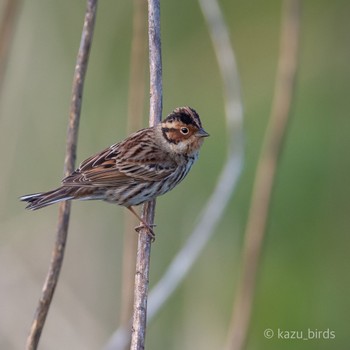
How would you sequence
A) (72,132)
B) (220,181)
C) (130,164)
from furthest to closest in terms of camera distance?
(130,164) → (220,181) → (72,132)

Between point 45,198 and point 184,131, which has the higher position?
point 184,131

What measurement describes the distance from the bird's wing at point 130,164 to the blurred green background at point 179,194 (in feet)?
3.29

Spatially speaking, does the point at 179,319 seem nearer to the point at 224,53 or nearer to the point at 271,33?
the point at 224,53

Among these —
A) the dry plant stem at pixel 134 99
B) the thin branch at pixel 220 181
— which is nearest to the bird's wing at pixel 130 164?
the dry plant stem at pixel 134 99

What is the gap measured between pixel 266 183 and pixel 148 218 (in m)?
0.61

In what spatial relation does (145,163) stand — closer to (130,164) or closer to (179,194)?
(130,164)

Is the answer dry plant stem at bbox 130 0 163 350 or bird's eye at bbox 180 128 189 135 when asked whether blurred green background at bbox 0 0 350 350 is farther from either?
dry plant stem at bbox 130 0 163 350

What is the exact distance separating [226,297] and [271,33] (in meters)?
2.80

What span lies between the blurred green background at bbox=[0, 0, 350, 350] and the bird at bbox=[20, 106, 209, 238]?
1029 millimetres

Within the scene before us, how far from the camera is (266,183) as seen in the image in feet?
14.2

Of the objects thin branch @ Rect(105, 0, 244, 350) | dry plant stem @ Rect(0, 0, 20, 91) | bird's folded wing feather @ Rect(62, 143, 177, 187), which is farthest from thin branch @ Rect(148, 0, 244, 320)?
dry plant stem @ Rect(0, 0, 20, 91)

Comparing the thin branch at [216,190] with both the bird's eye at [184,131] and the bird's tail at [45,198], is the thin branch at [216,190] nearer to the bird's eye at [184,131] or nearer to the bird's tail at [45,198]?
the bird's eye at [184,131]

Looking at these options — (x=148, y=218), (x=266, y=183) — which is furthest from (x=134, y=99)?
(x=266, y=183)

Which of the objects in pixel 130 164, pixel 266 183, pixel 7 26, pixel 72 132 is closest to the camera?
pixel 72 132
